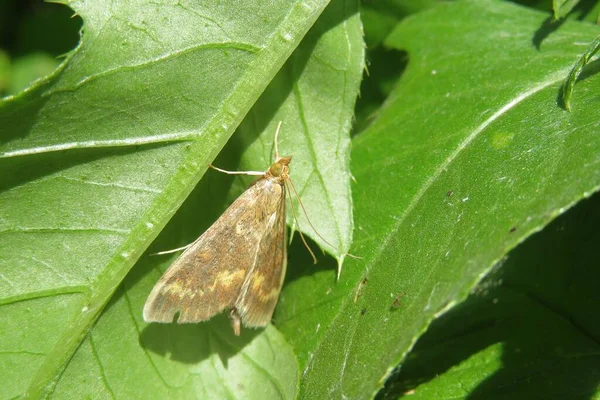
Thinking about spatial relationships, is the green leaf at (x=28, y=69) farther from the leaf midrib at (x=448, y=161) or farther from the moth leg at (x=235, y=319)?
the leaf midrib at (x=448, y=161)

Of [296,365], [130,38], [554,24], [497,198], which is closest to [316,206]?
[296,365]

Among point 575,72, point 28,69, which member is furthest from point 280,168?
point 28,69

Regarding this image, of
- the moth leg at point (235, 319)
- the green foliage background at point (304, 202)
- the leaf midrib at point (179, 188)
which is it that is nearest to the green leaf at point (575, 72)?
the green foliage background at point (304, 202)

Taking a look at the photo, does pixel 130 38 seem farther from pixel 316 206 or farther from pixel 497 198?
pixel 497 198

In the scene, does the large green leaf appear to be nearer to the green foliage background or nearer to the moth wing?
the green foliage background

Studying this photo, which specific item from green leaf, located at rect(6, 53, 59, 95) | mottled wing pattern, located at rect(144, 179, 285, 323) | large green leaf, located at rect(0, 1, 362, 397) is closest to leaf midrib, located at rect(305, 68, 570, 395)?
large green leaf, located at rect(0, 1, 362, 397)

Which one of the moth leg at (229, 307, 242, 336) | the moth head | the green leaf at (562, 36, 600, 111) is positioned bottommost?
the moth leg at (229, 307, 242, 336)
